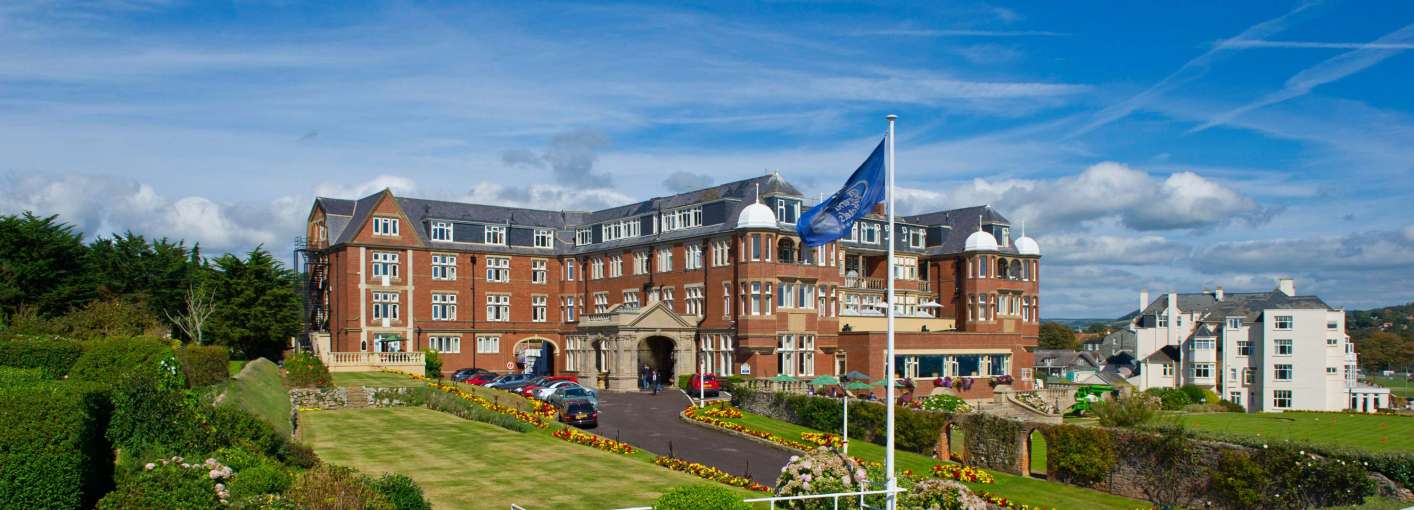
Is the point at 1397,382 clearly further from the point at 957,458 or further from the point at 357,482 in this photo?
the point at 357,482

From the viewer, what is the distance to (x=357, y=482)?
19.4 metres

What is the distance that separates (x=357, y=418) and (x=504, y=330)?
30365 mm

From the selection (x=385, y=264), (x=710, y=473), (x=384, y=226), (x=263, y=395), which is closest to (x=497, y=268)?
(x=385, y=264)

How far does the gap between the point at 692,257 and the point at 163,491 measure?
142 ft

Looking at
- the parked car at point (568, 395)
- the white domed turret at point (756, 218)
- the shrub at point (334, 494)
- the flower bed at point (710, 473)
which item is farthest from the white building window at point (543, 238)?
the shrub at point (334, 494)

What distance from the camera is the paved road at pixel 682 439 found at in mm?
34719

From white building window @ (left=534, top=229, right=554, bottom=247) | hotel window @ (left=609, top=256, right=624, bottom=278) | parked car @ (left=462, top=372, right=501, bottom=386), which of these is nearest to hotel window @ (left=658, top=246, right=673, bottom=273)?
hotel window @ (left=609, top=256, right=624, bottom=278)

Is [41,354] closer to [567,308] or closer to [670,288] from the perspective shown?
[670,288]

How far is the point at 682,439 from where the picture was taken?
39438 millimetres

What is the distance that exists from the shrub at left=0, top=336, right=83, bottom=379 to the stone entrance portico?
90.6 feet

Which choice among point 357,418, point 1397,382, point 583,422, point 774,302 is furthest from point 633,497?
point 1397,382

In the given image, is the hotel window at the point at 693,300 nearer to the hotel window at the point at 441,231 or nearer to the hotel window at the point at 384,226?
the hotel window at the point at 441,231

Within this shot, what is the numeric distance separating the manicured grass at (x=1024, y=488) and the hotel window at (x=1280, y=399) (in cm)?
5516

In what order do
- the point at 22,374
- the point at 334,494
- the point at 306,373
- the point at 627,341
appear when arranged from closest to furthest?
1. the point at 334,494
2. the point at 22,374
3. the point at 306,373
4. the point at 627,341
